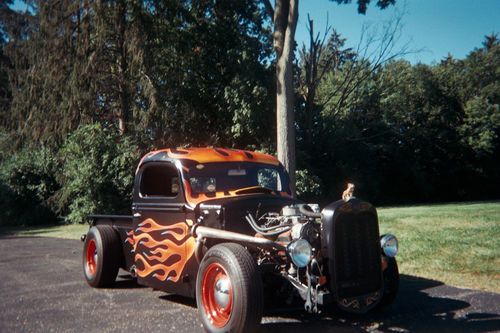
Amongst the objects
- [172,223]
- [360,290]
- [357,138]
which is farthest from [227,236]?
[357,138]

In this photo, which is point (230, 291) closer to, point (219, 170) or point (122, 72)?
point (219, 170)

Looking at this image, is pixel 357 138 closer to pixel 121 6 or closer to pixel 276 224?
pixel 121 6

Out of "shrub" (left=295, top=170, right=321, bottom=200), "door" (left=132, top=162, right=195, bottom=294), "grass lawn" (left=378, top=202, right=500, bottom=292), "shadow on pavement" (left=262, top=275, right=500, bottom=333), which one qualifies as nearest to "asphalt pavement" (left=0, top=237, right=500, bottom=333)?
"shadow on pavement" (left=262, top=275, right=500, bottom=333)

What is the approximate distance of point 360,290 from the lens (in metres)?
4.52

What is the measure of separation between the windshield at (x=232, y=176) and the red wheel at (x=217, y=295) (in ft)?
4.22

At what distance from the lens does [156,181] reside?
6.37m

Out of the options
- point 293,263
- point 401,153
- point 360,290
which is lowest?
point 360,290

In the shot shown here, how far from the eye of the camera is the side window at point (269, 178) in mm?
6281

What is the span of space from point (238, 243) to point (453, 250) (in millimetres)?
5494

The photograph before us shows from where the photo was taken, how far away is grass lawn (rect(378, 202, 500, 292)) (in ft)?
23.2

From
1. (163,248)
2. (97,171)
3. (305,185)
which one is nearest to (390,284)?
(163,248)

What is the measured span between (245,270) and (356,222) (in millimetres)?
1225

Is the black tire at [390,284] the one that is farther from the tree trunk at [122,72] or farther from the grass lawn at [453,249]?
the tree trunk at [122,72]

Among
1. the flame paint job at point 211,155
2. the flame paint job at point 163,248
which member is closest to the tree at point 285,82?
the flame paint job at point 211,155
